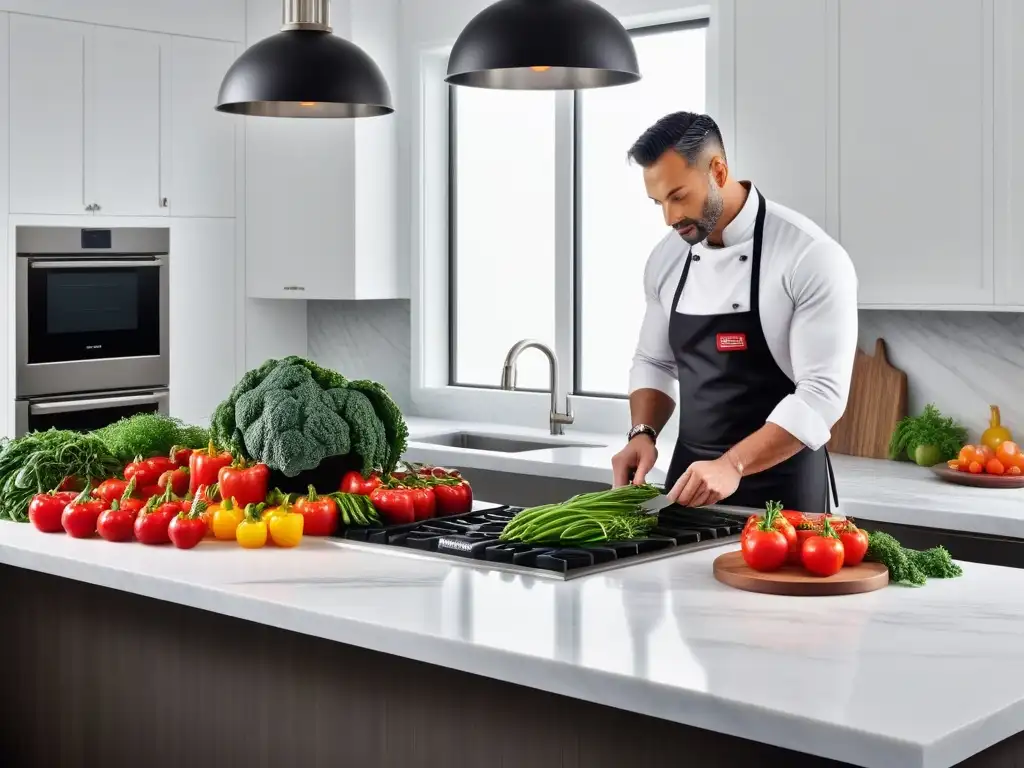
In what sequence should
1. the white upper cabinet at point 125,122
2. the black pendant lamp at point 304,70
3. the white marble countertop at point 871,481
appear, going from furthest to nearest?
the white upper cabinet at point 125,122 → the white marble countertop at point 871,481 → the black pendant lamp at point 304,70

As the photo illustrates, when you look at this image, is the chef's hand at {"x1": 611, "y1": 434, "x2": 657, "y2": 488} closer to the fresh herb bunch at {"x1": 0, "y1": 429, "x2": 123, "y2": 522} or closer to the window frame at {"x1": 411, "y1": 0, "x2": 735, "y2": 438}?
the fresh herb bunch at {"x1": 0, "y1": 429, "x2": 123, "y2": 522}

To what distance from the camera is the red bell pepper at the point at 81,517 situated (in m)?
2.84

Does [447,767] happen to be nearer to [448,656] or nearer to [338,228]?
[448,656]

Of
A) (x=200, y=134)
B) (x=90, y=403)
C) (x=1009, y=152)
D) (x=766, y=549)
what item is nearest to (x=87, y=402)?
(x=90, y=403)

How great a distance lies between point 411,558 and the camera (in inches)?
104

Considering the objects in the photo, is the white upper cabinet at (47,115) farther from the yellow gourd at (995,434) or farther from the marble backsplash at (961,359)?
the yellow gourd at (995,434)

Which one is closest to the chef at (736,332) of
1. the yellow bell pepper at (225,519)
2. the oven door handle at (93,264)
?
the yellow bell pepper at (225,519)

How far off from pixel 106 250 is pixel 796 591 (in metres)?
3.92

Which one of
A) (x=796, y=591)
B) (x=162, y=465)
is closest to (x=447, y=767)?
(x=796, y=591)

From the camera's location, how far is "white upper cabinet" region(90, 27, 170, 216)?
5.40 meters

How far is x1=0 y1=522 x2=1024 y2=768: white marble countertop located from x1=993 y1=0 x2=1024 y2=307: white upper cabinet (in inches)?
58.9

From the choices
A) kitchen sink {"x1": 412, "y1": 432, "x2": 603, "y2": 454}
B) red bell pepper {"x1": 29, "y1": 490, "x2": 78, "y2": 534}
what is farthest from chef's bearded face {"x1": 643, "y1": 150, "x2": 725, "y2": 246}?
kitchen sink {"x1": 412, "y1": 432, "x2": 603, "y2": 454}

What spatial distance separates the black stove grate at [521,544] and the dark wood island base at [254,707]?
13.1 inches

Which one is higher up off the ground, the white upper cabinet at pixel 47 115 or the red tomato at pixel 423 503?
the white upper cabinet at pixel 47 115
